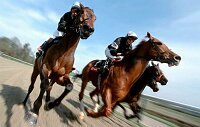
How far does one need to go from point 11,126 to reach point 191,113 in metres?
5.41

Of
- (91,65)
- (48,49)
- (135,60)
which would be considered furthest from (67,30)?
(91,65)

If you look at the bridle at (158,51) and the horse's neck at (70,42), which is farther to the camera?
the bridle at (158,51)

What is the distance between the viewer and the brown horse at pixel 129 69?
824 centimetres

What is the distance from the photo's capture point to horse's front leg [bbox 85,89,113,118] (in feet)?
25.9

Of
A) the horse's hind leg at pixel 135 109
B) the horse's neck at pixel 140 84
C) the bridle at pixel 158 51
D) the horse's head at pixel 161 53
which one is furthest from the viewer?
the horse's hind leg at pixel 135 109

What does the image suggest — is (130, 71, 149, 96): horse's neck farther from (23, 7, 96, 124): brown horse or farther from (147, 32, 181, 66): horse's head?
(23, 7, 96, 124): brown horse

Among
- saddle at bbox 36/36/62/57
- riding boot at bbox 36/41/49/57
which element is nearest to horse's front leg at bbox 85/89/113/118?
saddle at bbox 36/36/62/57

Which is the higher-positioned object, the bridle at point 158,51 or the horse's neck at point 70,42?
the bridle at point 158,51

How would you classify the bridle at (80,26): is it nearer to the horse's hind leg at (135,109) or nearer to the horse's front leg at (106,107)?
the horse's front leg at (106,107)

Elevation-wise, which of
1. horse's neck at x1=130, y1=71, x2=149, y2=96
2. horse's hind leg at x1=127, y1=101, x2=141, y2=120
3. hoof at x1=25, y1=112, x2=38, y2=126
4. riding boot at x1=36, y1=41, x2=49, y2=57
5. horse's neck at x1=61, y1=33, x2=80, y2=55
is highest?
horse's neck at x1=61, y1=33, x2=80, y2=55

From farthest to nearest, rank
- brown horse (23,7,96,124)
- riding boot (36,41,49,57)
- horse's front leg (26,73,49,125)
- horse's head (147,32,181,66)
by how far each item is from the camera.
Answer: riding boot (36,41,49,57)
horse's head (147,32,181,66)
brown horse (23,7,96,124)
horse's front leg (26,73,49,125)

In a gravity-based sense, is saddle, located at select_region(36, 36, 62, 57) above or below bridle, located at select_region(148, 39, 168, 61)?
below

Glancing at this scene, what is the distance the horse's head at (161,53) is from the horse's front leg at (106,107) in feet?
4.86

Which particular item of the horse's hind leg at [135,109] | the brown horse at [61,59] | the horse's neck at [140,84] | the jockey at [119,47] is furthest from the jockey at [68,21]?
the horse's hind leg at [135,109]
